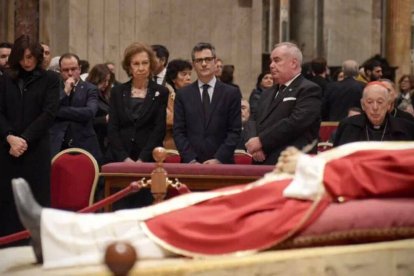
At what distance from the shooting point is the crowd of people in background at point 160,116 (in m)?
9.41

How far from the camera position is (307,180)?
589 cm

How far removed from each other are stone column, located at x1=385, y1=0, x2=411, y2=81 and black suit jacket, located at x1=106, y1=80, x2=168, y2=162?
53.8ft

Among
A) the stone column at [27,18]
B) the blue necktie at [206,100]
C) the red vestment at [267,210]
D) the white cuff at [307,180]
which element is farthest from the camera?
the stone column at [27,18]

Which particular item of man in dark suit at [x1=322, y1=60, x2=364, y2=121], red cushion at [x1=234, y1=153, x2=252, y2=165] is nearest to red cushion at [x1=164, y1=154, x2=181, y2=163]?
red cushion at [x1=234, y1=153, x2=252, y2=165]

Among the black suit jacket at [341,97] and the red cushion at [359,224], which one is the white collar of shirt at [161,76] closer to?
the black suit jacket at [341,97]

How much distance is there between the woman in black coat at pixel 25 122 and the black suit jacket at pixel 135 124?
622 millimetres

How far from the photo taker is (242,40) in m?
17.2

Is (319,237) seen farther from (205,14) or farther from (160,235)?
(205,14)

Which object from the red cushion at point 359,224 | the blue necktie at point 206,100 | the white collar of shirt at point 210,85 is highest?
the white collar of shirt at point 210,85

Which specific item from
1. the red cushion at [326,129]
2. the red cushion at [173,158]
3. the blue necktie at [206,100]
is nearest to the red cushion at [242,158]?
the red cushion at [173,158]

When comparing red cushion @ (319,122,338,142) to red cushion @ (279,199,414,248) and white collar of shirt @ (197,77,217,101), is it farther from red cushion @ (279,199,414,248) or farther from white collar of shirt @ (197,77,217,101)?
red cushion @ (279,199,414,248)

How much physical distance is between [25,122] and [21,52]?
60 centimetres

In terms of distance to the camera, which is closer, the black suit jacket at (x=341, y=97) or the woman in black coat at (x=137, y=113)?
the woman in black coat at (x=137, y=113)

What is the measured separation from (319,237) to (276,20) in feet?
97.3
